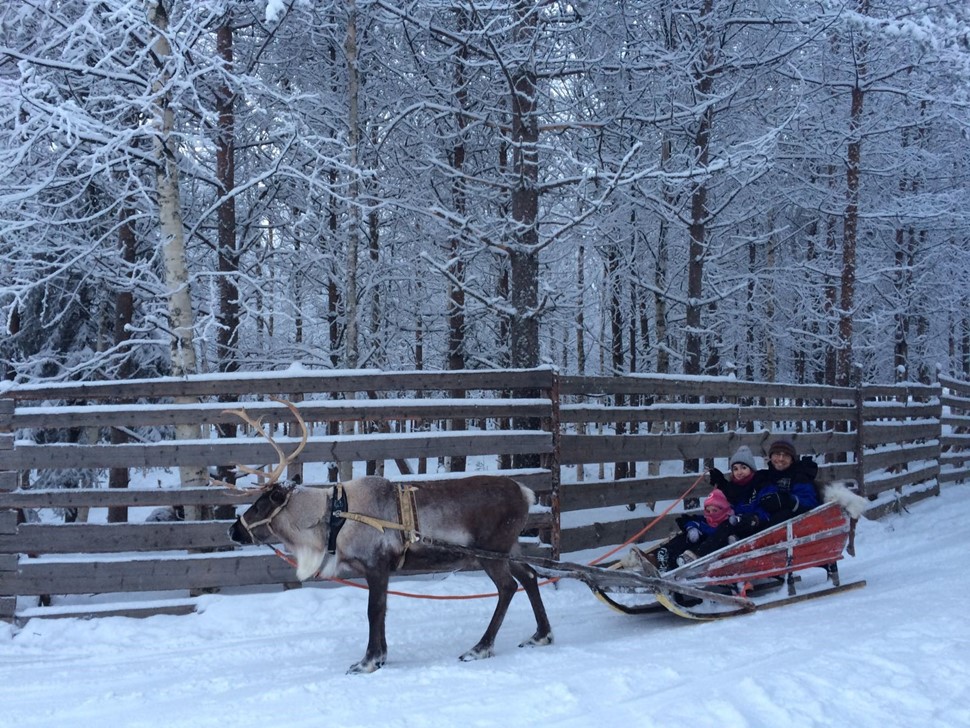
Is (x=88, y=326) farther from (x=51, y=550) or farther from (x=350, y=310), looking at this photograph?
(x=51, y=550)

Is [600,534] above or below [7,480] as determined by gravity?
below

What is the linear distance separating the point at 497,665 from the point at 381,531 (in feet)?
3.74

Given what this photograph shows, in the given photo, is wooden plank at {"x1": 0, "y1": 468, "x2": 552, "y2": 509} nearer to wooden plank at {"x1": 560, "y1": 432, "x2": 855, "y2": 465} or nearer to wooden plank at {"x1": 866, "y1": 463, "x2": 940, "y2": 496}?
wooden plank at {"x1": 560, "y1": 432, "x2": 855, "y2": 465}

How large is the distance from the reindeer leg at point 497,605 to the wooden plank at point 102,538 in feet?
7.34

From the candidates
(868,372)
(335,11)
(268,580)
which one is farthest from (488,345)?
(868,372)

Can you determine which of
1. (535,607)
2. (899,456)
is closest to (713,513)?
(535,607)

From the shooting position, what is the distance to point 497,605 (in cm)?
551

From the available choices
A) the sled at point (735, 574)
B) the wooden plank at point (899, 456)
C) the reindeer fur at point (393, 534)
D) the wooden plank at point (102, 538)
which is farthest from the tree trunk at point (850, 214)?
the wooden plank at point (102, 538)

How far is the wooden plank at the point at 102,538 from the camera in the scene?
20.2ft

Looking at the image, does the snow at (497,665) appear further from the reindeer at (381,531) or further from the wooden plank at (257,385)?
the wooden plank at (257,385)

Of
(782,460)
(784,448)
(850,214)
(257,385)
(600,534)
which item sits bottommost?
(600,534)

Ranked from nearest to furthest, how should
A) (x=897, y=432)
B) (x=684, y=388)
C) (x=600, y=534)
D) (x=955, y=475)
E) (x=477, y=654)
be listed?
1. (x=477, y=654)
2. (x=600, y=534)
3. (x=684, y=388)
4. (x=897, y=432)
5. (x=955, y=475)

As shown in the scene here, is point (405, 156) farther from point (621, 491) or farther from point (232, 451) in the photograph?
point (232, 451)

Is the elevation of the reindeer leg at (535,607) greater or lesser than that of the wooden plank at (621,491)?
lesser
